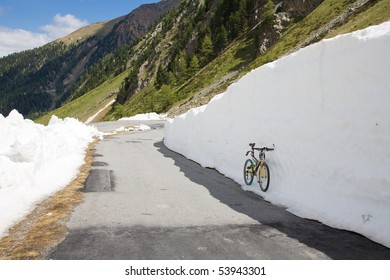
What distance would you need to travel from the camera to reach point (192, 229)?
6566mm

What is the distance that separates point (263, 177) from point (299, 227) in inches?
125

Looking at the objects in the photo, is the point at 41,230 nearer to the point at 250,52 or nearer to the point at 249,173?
the point at 249,173

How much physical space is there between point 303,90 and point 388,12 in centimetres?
4522

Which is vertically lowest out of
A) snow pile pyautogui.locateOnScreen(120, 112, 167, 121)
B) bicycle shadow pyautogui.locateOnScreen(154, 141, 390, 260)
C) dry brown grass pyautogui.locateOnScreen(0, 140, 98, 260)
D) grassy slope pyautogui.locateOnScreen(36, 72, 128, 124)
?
bicycle shadow pyautogui.locateOnScreen(154, 141, 390, 260)

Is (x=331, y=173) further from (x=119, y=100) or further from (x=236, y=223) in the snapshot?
(x=119, y=100)

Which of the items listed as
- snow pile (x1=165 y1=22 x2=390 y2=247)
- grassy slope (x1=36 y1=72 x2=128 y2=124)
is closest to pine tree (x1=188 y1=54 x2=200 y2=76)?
grassy slope (x1=36 y1=72 x2=128 y2=124)

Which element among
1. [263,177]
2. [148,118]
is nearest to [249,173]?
[263,177]

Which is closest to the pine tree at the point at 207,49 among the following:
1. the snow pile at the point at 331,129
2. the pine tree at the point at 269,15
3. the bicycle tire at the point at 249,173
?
the pine tree at the point at 269,15

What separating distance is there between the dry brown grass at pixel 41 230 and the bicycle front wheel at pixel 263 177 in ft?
16.7

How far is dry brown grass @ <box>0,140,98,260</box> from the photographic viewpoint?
18.1 feet

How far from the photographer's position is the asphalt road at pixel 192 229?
5.31m

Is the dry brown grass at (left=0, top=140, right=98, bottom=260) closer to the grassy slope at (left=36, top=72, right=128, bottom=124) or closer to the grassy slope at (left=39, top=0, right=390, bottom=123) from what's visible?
the grassy slope at (left=39, top=0, right=390, bottom=123)

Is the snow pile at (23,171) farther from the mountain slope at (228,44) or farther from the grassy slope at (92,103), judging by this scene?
the grassy slope at (92,103)
